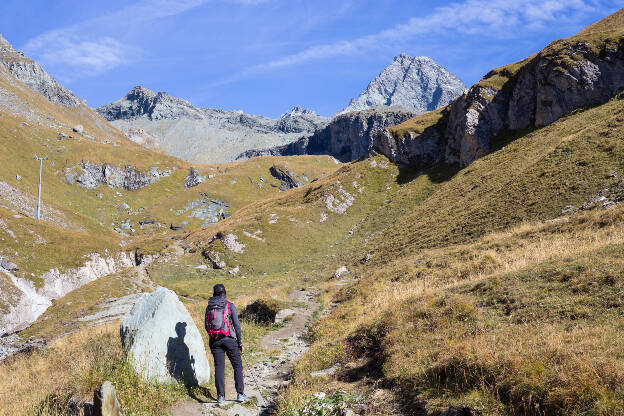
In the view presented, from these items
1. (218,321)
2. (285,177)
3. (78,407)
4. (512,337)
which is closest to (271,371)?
(218,321)

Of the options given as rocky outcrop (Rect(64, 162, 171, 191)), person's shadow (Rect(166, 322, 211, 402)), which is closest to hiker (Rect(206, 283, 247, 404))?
person's shadow (Rect(166, 322, 211, 402))

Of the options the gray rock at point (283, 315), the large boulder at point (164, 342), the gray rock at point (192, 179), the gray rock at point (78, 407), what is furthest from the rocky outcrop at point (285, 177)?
the gray rock at point (78, 407)

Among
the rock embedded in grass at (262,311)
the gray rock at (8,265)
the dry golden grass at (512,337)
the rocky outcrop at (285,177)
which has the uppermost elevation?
the rocky outcrop at (285,177)

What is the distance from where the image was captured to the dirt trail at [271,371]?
9602mm

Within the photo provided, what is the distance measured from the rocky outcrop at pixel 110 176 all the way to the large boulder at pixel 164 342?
504 feet

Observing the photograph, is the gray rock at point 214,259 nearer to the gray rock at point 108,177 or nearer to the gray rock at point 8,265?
the gray rock at point 8,265

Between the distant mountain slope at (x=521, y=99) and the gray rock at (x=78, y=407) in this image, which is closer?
the gray rock at (x=78, y=407)

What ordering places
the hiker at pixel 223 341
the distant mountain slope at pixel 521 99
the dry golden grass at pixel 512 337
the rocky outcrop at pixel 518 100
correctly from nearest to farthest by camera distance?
1. the dry golden grass at pixel 512 337
2. the hiker at pixel 223 341
3. the rocky outcrop at pixel 518 100
4. the distant mountain slope at pixel 521 99

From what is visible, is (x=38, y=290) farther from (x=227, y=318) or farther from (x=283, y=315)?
(x=227, y=318)

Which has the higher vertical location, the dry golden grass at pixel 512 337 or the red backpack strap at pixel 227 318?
the red backpack strap at pixel 227 318

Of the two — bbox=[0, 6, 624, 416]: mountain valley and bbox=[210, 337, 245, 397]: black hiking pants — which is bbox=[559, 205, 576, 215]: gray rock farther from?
bbox=[210, 337, 245, 397]: black hiking pants

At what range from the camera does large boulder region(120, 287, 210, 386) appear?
34.0 feet

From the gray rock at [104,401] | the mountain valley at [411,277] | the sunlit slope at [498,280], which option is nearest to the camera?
the gray rock at [104,401]

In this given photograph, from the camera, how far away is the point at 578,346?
7156 mm
